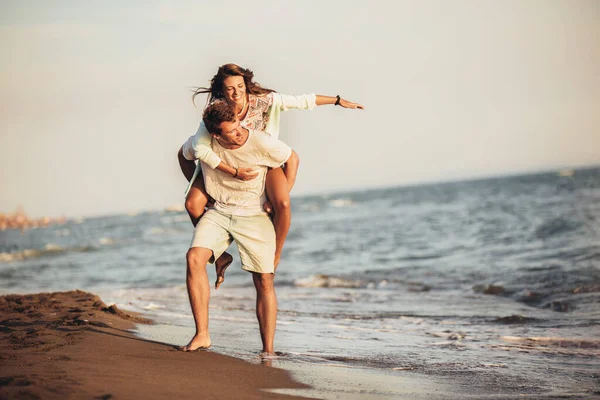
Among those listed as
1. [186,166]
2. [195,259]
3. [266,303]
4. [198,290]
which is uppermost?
[186,166]

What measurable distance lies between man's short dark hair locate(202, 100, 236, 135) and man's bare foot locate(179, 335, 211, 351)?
134cm

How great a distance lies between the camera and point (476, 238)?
52.5 ft

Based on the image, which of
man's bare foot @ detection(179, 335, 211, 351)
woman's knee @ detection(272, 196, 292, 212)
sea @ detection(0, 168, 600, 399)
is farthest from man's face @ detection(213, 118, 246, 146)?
sea @ detection(0, 168, 600, 399)

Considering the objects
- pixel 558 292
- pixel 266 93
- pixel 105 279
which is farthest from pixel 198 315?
pixel 105 279

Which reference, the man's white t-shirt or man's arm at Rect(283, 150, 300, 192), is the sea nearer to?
the man's white t-shirt

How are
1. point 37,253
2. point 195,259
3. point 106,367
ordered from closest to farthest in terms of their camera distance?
point 106,367
point 195,259
point 37,253

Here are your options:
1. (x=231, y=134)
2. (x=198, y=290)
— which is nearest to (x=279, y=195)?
(x=231, y=134)

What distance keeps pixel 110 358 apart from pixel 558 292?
6228 millimetres

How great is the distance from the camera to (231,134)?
4273 millimetres

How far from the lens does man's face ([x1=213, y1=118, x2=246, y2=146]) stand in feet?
13.9

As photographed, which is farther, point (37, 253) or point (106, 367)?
point (37, 253)

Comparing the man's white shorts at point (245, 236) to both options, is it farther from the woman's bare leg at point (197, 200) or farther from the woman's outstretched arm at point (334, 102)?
the woman's outstretched arm at point (334, 102)

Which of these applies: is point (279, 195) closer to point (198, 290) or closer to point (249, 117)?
point (249, 117)

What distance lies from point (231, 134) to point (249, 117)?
0.27 metres
